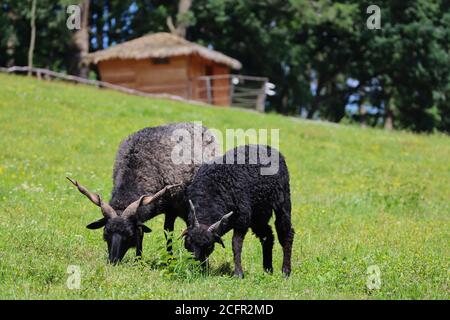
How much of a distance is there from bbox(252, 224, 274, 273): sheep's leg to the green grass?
15 centimetres

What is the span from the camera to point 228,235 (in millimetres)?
13250

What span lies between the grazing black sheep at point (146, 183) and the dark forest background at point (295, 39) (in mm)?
30254

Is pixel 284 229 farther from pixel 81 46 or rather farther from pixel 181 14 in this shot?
pixel 181 14

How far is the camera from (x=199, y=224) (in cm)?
934

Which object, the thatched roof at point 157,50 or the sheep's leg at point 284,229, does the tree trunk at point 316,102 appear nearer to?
the thatched roof at point 157,50

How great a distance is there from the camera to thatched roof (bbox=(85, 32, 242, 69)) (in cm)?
3772

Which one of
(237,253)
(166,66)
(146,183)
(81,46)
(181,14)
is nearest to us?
(237,253)

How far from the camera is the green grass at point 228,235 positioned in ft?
29.1

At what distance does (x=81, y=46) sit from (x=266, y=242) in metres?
33.9

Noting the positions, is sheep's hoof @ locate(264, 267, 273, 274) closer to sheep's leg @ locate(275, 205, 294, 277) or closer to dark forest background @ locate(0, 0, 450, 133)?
sheep's leg @ locate(275, 205, 294, 277)

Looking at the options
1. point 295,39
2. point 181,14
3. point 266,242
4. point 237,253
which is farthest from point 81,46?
point 237,253

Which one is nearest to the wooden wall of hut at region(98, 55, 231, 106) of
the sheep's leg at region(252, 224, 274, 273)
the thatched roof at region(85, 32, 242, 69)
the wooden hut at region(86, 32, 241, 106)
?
the wooden hut at region(86, 32, 241, 106)

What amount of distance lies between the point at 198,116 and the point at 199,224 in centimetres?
1892
